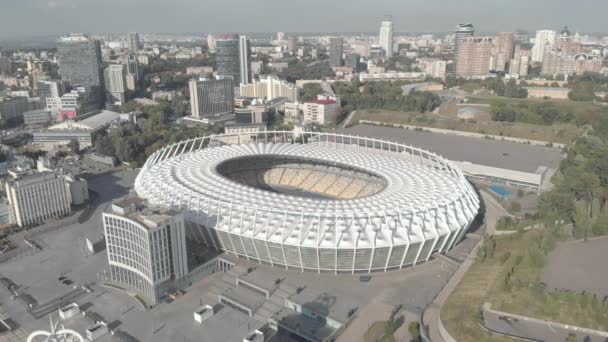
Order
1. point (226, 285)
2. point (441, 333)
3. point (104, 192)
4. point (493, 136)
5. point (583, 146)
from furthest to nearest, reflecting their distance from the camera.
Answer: point (493, 136)
point (583, 146)
point (104, 192)
point (226, 285)
point (441, 333)

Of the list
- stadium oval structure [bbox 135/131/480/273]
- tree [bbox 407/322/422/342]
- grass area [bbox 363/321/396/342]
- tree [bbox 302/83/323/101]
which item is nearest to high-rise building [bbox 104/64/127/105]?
tree [bbox 302/83/323/101]

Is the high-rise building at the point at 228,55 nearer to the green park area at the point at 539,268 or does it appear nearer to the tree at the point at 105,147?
the tree at the point at 105,147

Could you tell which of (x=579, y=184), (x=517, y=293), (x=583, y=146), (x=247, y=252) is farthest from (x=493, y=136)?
(x=247, y=252)

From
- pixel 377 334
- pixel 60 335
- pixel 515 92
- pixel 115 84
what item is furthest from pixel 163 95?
pixel 377 334

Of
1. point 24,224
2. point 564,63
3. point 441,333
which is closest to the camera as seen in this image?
point 441,333

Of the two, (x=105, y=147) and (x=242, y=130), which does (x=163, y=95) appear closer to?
(x=242, y=130)

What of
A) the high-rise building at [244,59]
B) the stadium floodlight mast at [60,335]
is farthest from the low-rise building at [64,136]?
the stadium floodlight mast at [60,335]

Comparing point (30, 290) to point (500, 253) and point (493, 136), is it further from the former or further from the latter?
point (493, 136)

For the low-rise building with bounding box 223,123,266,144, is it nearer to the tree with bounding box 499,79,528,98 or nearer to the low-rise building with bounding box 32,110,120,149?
the low-rise building with bounding box 32,110,120,149
